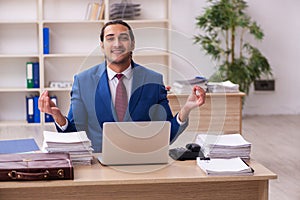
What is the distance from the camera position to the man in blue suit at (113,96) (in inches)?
117

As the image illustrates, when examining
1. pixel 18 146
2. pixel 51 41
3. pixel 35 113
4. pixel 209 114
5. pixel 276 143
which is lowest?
pixel 276 143

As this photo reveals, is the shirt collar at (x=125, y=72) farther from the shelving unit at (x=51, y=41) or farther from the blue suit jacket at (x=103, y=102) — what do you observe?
the shelving unit at (x=51, y=41)

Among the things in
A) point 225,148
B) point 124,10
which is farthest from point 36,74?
point 225,148

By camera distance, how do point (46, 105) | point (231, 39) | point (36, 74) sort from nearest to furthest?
point (46, 105)
point (36, 74)
point (231, 39)

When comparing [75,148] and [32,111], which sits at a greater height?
[75,148]

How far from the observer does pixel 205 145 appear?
303 centimetres

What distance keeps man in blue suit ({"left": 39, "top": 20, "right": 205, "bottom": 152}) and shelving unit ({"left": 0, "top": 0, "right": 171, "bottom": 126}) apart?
14.8 ft

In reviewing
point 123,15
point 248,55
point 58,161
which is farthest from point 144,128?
point 248,55

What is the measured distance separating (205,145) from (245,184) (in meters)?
0.31

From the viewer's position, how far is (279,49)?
8.48 m

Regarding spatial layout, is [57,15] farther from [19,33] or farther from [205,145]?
[205,145]

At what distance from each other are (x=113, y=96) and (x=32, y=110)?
4728mm

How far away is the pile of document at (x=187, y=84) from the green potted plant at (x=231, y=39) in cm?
419

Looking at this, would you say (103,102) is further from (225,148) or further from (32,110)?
(32,110)
